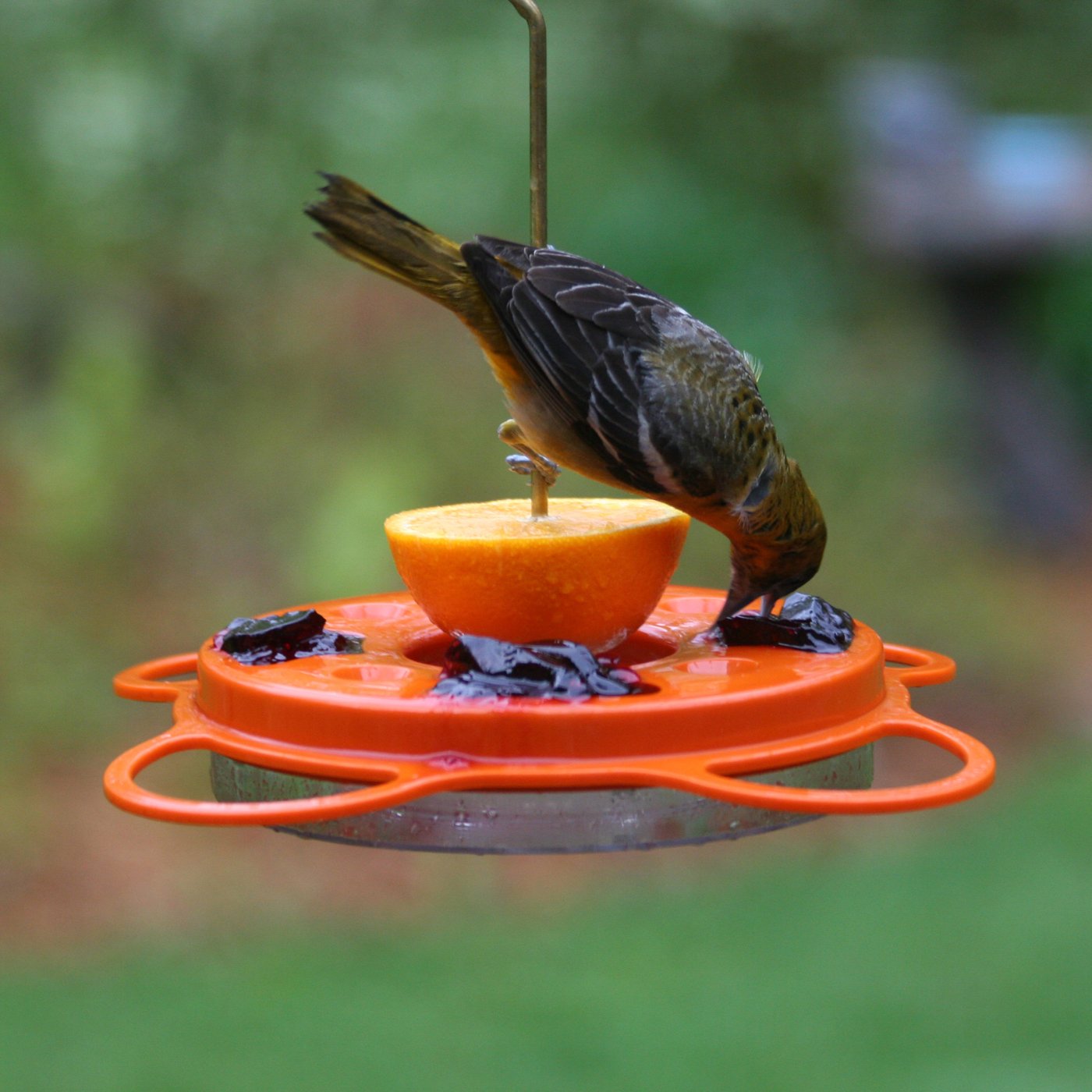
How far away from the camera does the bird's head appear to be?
260cm

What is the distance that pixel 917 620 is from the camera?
789 cm

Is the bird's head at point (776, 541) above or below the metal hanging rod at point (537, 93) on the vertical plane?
below

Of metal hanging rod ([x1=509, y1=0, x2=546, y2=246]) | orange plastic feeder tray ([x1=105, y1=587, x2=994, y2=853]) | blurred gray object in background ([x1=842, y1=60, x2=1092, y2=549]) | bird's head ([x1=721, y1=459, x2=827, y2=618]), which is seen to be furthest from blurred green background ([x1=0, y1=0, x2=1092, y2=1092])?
metal hanging rod ([x1=509, y1=0, x2=546, y2=246])

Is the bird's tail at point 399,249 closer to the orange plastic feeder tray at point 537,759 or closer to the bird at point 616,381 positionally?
the bird at point 616,381

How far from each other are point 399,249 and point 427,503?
520 centimetres

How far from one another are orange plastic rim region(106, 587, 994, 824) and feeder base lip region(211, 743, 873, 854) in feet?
0.14

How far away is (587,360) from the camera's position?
96.9 inches

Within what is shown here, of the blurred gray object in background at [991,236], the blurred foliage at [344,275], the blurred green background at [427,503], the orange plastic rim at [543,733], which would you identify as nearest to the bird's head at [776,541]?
the orange plastic rim at [543,733]

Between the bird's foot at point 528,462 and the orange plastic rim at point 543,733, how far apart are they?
446 millimetres

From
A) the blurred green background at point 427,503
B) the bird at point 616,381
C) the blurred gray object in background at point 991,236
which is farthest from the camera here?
the blurred gray object in background at point 991,236

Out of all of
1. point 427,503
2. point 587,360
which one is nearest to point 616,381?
point 587,360

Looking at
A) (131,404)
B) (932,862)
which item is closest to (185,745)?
(932,862)

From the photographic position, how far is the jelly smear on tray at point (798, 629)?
2381 mm

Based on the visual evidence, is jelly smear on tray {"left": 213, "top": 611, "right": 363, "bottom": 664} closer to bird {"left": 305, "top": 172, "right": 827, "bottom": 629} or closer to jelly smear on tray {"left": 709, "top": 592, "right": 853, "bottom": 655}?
bird {"left": 305, "top": 172, "right": 827, "bottom": 629}
